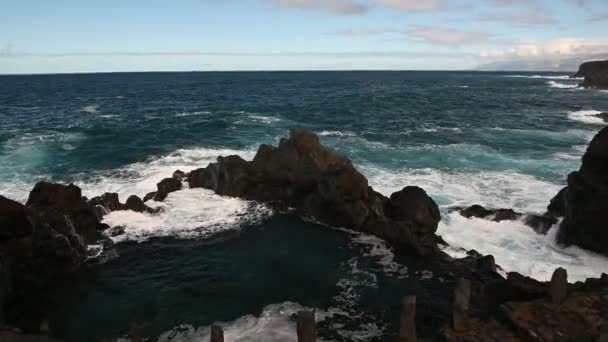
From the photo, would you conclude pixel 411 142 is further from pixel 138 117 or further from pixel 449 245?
pixel 138 117

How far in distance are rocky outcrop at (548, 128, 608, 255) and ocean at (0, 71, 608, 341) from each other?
3.16 ft

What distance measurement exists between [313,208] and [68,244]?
47.2 ft

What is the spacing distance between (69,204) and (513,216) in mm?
27212

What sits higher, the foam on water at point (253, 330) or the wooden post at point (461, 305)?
the wooden post at point (461, 305)

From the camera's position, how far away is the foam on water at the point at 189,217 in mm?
28234

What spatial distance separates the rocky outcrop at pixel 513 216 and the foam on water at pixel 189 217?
13524mm

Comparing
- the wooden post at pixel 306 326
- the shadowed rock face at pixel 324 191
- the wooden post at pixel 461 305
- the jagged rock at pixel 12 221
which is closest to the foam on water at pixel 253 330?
the wooden post at pixel 306 326

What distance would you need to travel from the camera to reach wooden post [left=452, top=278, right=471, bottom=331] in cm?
1559

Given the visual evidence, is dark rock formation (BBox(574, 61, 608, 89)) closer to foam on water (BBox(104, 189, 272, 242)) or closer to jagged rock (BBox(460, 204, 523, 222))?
jagged rock (BBox(460, 204, 523, 222))

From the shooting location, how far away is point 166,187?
3394 centimetres

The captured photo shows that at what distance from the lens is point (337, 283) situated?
22.3m

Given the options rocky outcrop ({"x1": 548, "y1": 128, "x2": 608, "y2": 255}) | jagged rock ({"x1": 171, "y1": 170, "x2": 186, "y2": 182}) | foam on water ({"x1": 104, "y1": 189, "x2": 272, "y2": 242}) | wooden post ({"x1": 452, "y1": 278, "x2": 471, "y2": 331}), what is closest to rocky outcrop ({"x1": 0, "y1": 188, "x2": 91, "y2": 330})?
foam on water ({"x1": 104, "y1": 189, "x2": 272, "y2": 242})

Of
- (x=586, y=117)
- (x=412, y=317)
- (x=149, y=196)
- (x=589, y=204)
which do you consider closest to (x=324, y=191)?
(x=149, y=196)

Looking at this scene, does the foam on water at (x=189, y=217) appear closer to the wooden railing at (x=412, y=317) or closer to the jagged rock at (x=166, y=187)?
the jagged rock at (x=166, y=187)
